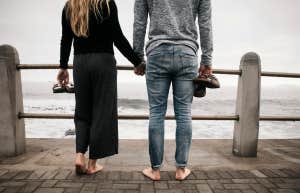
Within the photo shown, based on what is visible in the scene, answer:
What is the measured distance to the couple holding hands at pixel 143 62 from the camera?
2.77m

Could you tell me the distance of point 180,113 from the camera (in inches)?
115

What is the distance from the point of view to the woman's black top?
289cm

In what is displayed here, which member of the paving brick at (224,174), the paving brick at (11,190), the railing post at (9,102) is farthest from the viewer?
the railing post at (9,102)

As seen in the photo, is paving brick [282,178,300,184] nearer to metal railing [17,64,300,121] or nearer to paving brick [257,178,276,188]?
paving brick [257,178,276,188]

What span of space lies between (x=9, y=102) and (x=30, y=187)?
1349 mm

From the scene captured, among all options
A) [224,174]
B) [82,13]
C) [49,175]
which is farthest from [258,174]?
[82,13]

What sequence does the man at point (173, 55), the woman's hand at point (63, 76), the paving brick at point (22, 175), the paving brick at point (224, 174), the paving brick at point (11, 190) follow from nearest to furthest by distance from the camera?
the paving brick at point (11, 190)
the man at point (173, 55)
the paving brick at point (22, 175)
the paving brick at point (224, 174)
the woman's hand at point (63, 76)

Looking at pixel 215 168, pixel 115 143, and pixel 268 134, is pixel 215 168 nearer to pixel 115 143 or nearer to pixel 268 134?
pixel 115 143

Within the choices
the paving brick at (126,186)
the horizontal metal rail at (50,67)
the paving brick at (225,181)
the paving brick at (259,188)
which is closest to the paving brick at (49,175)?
the paving brick at (126,186)

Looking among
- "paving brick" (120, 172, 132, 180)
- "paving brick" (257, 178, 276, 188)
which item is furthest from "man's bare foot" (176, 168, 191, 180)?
"paving brick" (257, 178, 276, 188)

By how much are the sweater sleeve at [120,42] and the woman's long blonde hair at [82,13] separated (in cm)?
9

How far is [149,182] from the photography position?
9.54ft

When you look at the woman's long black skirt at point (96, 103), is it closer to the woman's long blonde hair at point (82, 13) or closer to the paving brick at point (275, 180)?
the woman's long blonde hair at point (82, 13)

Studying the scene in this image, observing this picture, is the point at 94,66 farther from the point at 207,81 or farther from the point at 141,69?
the point at 207,81
